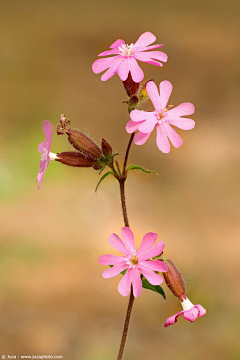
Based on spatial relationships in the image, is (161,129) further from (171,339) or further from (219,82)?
(219,82)

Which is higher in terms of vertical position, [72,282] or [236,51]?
[236,51]


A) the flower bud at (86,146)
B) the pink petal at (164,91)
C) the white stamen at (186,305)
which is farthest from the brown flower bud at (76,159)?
the white stamen at (186,305)

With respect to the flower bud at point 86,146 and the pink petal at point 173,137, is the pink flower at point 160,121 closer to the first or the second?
the pink petal at point 173,137

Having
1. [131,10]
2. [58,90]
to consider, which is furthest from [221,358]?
[131,10]

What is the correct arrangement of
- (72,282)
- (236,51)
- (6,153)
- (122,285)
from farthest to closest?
(236,51) → (6,153) → (72,282) → (122,285)

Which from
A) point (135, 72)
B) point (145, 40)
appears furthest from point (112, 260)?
point (145, 40)

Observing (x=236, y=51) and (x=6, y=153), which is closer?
(x=6, y=153)
